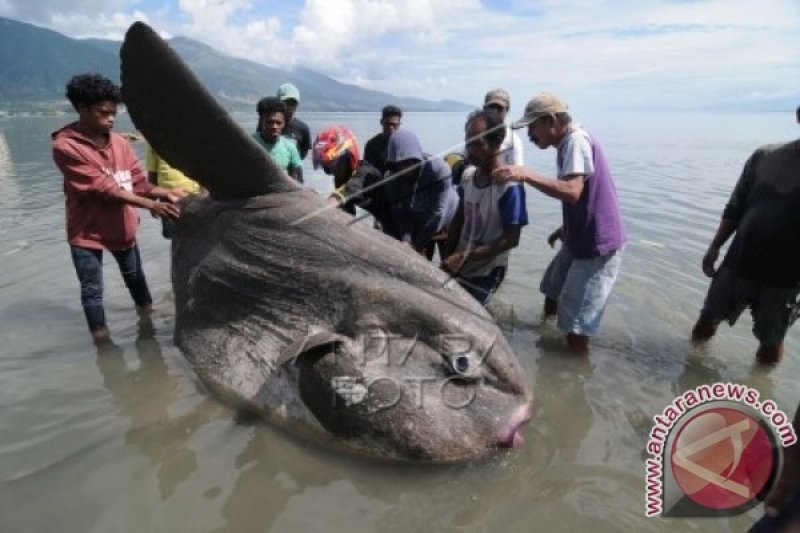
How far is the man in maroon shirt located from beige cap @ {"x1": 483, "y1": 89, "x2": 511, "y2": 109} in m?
3.86

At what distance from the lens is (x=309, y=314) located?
405 centimetres

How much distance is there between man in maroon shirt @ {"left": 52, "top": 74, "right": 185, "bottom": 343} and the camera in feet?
15.8

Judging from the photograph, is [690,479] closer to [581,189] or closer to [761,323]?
[581,189]

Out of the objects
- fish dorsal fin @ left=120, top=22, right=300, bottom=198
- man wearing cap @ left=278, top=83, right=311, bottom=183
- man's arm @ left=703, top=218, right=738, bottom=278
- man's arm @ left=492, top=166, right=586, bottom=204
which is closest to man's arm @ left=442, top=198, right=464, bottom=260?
man's arm @ left=492, top=166, right=586, bottom=204

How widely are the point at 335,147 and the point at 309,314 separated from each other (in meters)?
3.26

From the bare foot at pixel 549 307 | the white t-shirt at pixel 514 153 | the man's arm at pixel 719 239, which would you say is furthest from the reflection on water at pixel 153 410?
the man's arm at pixel 719 239

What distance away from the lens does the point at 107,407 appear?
448 centimetres

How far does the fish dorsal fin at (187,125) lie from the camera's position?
3824 mm

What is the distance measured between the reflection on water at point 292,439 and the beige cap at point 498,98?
8.23 feet

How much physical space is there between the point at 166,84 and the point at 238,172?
0.81 metres

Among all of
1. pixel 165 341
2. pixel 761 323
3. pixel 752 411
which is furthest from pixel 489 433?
pixel 165 341

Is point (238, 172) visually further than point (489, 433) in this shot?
Yes

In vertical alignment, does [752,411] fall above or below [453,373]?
above

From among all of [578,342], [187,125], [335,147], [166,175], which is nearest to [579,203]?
[578,342]
